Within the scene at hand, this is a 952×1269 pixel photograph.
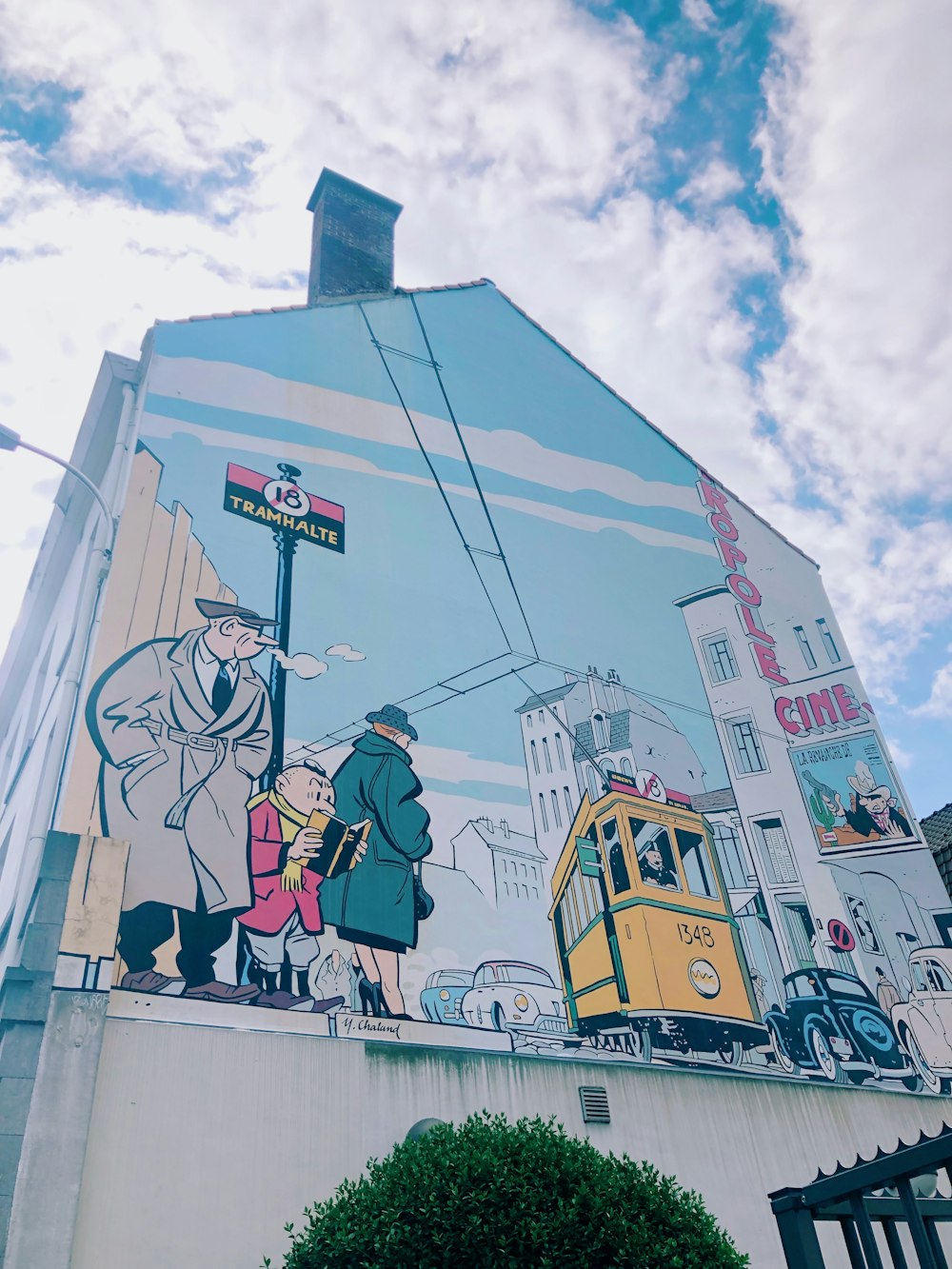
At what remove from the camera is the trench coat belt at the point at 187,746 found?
11328 mm

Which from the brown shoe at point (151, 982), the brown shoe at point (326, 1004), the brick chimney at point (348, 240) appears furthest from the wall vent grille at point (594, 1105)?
the brick chimney at point (348, 240)

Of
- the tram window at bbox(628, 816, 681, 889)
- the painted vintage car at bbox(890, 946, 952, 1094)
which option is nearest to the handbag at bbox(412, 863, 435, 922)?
the tram window at bbox(628, 816, 681, 889)

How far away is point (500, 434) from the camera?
17688 millimetres

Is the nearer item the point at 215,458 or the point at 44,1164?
the point at 44,1164

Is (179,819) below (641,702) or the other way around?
below

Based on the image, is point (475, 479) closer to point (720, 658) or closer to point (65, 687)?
point (720, 658)

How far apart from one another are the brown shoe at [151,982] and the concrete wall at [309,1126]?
0.34 meters

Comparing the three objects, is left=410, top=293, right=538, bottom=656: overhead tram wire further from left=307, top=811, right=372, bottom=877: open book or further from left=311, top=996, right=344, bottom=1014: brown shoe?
left=311, top=996, right=344, bottom=1014: brown shoe

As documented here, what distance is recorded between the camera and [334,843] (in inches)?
483

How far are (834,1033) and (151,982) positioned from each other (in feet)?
31.1

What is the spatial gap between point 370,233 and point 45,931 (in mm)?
13900

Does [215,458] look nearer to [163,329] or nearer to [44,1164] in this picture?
[163,329]

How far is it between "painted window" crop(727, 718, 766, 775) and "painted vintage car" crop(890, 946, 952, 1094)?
371cm

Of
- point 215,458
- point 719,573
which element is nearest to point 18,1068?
point 215,458
